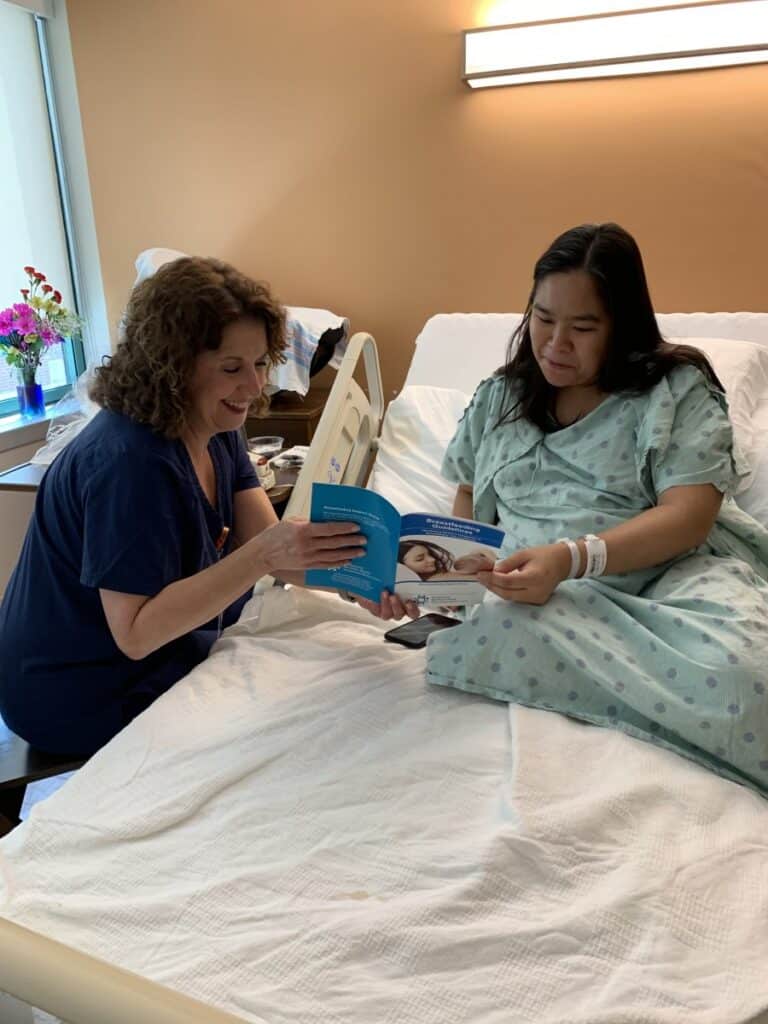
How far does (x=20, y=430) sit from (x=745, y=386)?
2548mm

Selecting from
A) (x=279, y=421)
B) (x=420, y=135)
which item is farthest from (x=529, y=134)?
(x=279, y=421)

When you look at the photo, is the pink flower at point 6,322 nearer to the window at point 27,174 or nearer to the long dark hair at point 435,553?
the window at point 27,174

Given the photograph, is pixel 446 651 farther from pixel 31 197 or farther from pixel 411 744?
pixel 31 197

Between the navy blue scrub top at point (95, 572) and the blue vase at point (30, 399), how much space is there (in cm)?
181

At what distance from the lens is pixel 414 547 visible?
1.15 meters

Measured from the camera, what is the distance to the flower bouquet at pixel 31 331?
110 inches

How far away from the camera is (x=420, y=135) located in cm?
258

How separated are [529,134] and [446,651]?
1901 mm

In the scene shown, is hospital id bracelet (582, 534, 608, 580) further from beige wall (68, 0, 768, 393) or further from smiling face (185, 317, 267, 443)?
beige wall (68, 0, 768, 393)

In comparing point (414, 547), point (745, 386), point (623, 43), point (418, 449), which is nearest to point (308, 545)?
point (414, 547)

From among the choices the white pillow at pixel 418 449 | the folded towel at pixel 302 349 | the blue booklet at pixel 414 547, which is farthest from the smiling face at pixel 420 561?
the folded towel at pixel 302 349

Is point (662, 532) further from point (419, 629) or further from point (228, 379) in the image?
point (228, 379)

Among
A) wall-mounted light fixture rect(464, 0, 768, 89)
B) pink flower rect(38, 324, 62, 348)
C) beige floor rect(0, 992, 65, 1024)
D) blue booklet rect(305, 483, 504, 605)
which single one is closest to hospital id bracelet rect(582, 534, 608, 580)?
blue booklet rect(305, 483, 504, 605)

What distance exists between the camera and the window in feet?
9.79
